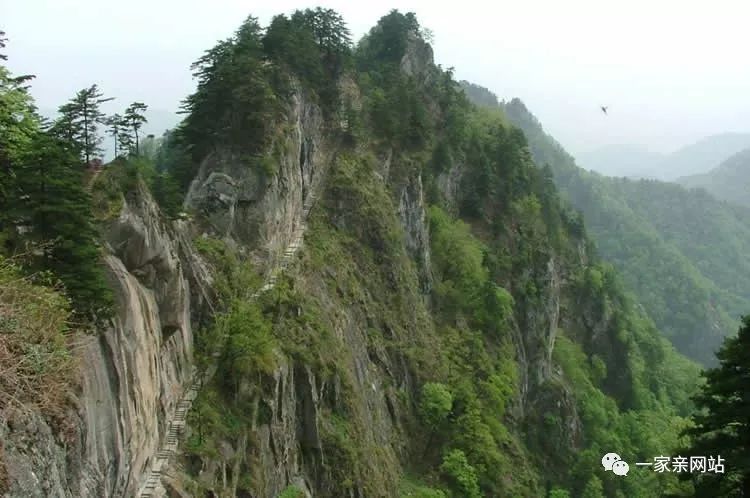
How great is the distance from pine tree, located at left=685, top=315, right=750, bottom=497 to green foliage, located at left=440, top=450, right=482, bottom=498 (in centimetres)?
2337

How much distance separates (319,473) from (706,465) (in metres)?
17.8

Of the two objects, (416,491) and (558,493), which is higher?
(416,491)

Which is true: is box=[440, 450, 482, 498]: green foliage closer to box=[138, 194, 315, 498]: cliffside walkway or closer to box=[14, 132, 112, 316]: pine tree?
box=[138, 194, 315, 498]: cliffside walkway

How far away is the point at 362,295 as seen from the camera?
40812 millimetres

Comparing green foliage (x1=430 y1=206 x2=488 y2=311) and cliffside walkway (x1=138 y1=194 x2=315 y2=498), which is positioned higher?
green foliage (x1=430 y1=206 x2=488 y2=311)

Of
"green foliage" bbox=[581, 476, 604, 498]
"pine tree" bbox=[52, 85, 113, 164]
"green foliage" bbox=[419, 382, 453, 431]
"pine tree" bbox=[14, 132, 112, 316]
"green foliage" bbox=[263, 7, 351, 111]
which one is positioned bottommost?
"green foliage" bbox=[581, 476, 604, 498]

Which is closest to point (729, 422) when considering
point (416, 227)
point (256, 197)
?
point (256, 197)

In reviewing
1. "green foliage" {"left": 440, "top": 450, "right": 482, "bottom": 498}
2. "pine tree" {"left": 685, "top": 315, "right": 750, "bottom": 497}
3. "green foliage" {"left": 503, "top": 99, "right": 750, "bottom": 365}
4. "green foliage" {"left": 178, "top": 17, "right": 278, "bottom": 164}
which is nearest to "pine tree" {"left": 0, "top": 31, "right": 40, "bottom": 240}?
"green foliage" {"left": 178, "top": 17, "right": 278, "bottom": 164}

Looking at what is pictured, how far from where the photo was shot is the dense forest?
15755mm

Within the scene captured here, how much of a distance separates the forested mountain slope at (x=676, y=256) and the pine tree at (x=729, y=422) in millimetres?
99776

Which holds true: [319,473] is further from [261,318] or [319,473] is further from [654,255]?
[654,255]

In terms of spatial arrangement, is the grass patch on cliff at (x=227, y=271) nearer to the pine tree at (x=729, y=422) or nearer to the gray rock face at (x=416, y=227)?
the pine tree at (x=729, y=422)

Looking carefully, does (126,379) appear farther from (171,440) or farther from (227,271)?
(227,271)

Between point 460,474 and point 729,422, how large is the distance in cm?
2519
